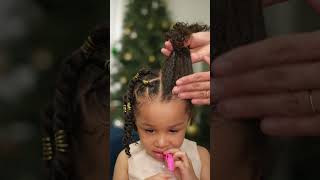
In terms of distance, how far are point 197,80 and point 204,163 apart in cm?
27

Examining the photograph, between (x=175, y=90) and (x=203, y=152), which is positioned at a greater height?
(x=175, y=90)

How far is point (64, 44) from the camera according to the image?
139 cm

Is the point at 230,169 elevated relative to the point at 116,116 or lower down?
lower down

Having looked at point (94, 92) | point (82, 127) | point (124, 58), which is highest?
point (124, 58)

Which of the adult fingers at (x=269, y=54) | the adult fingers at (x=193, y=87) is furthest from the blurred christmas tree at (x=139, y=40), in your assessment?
the adult fingers at (x=269, y=54)

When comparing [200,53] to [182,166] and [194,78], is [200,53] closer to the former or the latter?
[194,78]

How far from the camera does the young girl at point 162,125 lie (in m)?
1.36

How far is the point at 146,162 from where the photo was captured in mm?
1385

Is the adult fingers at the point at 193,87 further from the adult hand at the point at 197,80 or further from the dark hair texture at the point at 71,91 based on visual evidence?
the dark hair texture at the point at 71,91

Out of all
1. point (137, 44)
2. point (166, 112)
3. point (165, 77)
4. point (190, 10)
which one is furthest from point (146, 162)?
point (190, 10)

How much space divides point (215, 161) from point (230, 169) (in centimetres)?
5

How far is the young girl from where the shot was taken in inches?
53.4

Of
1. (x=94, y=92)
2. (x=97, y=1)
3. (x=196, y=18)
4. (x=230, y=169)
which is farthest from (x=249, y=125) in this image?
(x=97, y=1)

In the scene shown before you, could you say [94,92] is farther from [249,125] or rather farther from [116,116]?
[249,125]
